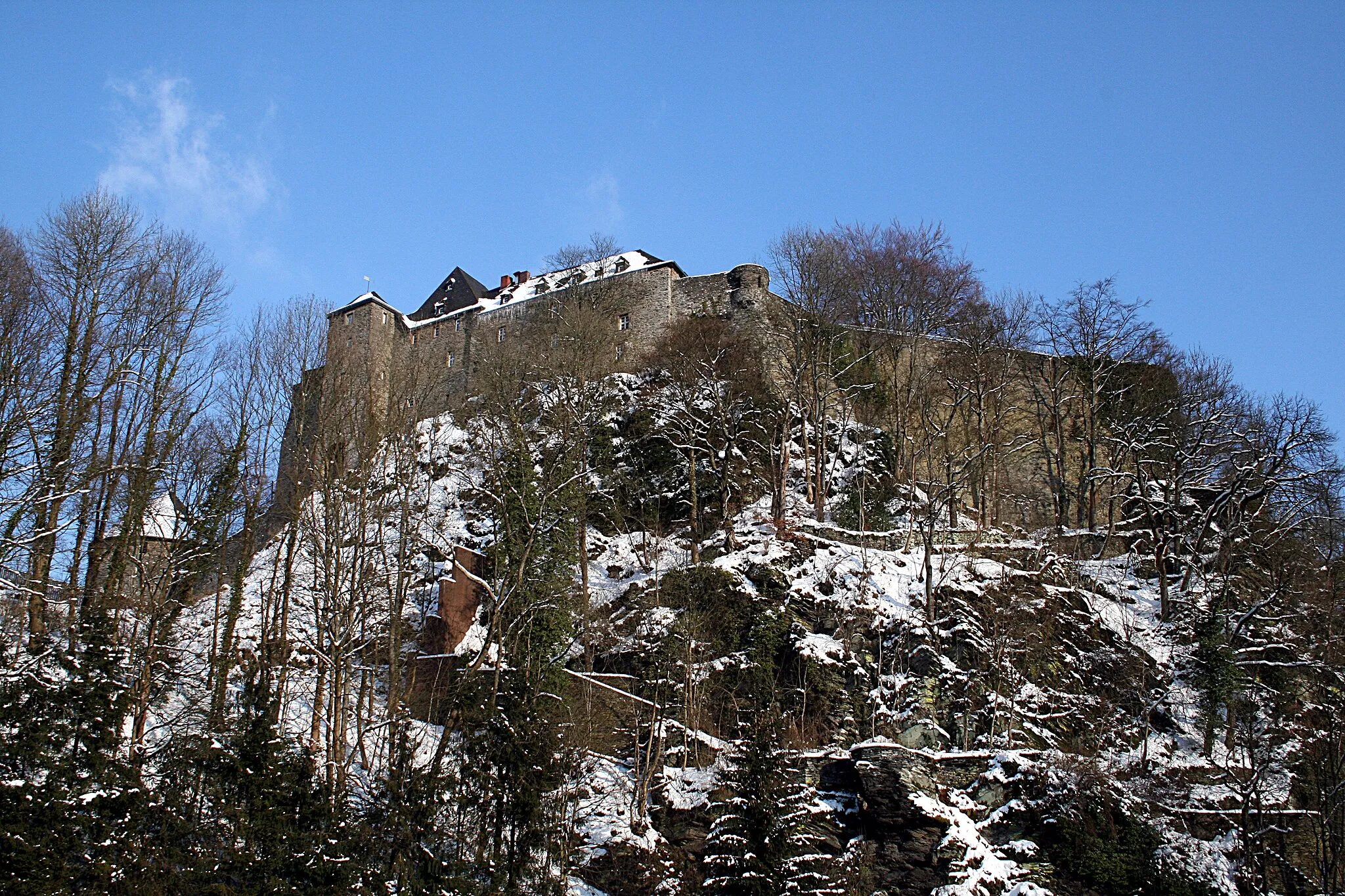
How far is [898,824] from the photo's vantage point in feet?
53.1

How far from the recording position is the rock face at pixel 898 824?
1569 centimetres

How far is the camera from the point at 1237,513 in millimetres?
24219

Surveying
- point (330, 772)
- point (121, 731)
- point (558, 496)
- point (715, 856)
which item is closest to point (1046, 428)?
point (558, 496)

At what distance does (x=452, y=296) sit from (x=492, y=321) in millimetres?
7898

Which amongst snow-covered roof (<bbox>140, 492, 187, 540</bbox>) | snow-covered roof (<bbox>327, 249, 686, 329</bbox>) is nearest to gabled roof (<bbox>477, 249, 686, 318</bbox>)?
snow-covered roof (<bbox>327, 249, 686, 329</bbox>)

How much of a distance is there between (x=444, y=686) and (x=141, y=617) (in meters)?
6.60

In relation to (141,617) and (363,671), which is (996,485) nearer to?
(363,671)

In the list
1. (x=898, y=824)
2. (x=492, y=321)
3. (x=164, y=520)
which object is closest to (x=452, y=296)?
(x=492, y=321)

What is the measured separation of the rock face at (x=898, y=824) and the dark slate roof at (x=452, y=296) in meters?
35.6

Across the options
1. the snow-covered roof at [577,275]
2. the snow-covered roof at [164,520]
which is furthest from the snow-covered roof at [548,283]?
the snow-covered roof at [164,520]

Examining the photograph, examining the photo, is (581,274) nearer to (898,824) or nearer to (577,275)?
(577,275)

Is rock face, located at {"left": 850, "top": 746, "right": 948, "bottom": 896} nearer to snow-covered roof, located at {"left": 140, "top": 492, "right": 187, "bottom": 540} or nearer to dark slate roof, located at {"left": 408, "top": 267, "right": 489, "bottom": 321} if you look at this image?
snow-covered roof, located at {"left": 140, "top": 492, "right": 187, "bottom": 540}

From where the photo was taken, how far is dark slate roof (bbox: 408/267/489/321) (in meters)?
48.7

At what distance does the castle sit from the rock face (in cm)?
1372
